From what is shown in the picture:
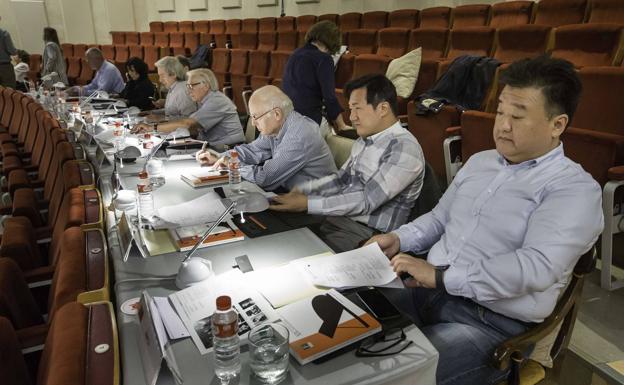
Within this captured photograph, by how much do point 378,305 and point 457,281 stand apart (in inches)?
10.9

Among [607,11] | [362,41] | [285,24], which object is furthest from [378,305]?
[285,24]

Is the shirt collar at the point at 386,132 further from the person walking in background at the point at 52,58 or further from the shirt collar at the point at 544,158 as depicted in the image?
the person walking in background at the point at 52,58

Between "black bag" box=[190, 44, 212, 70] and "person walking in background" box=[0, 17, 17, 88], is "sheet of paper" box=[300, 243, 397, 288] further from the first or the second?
"person walking in background" box=[0, 17, 17, 88]

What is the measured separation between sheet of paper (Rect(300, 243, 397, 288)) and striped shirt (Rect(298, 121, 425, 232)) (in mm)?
397

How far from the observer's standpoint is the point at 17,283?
4.32 feet

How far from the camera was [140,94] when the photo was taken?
4.52 metres

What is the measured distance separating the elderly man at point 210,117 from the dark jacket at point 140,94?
1.50 m

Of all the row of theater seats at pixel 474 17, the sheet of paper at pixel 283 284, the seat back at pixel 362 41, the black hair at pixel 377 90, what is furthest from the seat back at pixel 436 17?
the sheet of paper at pixel 283 284

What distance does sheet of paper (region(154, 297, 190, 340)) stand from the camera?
2.95 feet

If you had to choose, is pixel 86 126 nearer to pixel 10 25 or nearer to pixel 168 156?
pixel 168 156

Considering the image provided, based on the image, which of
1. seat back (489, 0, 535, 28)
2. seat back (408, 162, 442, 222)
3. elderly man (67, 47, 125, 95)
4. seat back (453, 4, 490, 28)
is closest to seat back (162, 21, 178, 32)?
elderly man (67, 47, 125, 95)

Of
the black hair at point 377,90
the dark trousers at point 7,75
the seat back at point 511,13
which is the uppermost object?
the seat back at point 511,13

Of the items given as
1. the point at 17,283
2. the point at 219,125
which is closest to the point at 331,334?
the point at 17,283

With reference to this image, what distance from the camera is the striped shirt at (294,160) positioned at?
1.96 m
